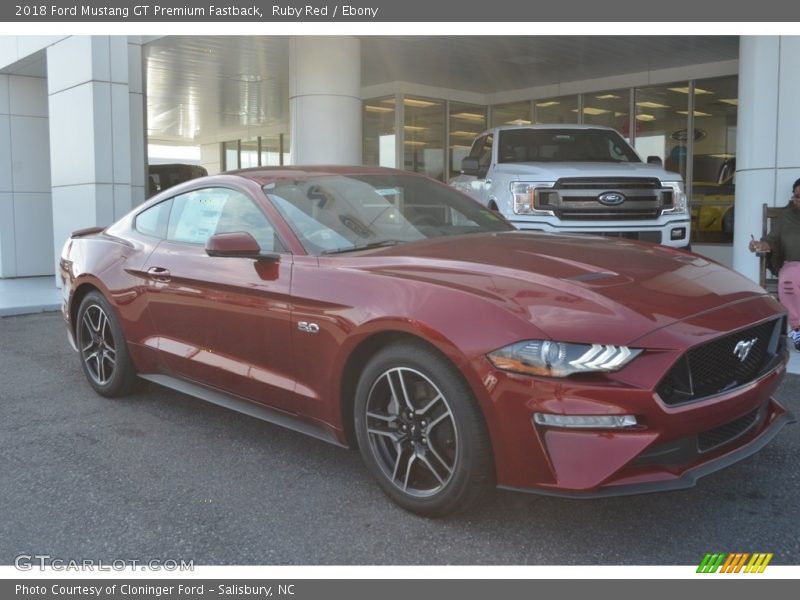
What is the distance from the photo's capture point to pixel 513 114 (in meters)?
18.3

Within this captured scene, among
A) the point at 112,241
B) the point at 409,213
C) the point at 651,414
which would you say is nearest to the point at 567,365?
the point at 651,414

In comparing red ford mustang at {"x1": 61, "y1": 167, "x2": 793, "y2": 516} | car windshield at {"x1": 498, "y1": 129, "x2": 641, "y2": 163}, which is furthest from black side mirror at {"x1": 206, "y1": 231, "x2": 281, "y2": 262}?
car windshield at {"x1": 498, "y1": 129, "x2": 641, "y2": 163}

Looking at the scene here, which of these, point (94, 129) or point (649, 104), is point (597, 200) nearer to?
→ point (94, 129)

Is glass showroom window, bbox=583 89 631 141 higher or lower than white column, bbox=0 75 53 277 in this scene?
higher

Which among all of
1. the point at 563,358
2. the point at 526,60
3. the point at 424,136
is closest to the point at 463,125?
the point at 424,136

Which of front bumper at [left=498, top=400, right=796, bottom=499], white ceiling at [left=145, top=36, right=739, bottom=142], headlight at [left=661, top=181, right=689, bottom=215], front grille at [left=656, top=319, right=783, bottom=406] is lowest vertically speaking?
front bumper at [left=498, top=400, right=796, bottom=499]

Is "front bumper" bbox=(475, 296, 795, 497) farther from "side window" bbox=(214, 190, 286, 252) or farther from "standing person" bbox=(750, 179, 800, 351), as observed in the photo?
"standing person" bbox=(750, 179, 800, 351)

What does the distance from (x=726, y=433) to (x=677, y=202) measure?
219 inches

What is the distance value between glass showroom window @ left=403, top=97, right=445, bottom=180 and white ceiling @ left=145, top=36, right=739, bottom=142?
674 millimetres

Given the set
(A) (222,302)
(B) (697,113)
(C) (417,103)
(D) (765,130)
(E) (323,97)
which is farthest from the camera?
(C) (417,103)

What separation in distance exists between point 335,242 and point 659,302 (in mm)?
1592

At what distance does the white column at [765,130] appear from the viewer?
8.00 m

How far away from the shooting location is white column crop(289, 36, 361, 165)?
11.2 m
